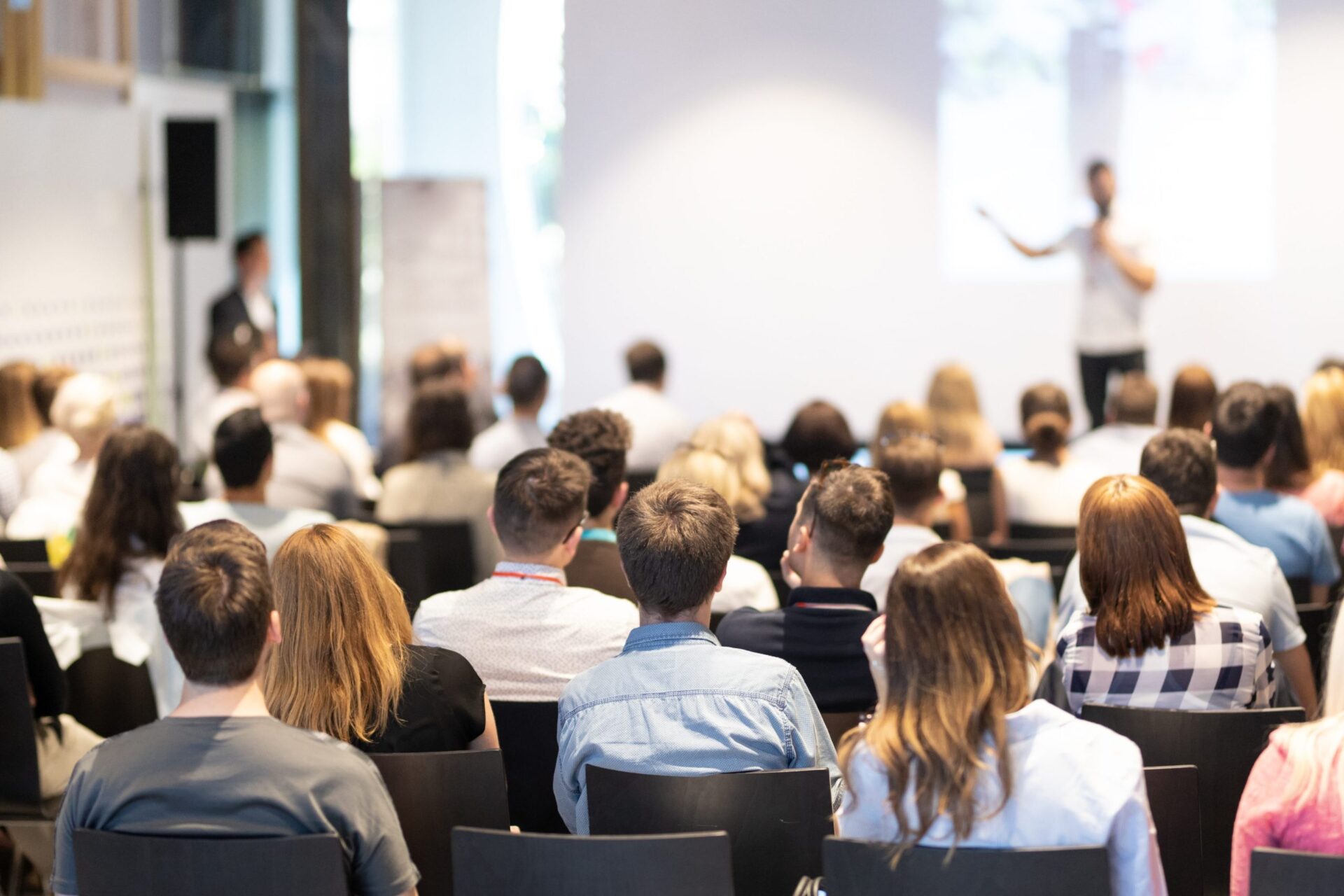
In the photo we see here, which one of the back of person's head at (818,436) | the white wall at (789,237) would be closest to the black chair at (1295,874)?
the back of person's head at (818,436)

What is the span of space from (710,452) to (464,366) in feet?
9.53

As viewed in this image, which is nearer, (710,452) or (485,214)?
(710,452)

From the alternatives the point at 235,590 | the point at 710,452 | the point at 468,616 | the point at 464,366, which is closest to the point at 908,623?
the point at 235,590

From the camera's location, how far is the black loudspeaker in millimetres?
8547

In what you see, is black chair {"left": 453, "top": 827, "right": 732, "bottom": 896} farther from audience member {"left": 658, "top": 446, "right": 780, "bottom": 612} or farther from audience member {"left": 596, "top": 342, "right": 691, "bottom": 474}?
audience member {"left": 596, "top": 342, "right": 691, "bottom": 474}

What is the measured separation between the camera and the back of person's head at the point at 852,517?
284 cm

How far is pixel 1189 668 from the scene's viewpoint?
269 cm

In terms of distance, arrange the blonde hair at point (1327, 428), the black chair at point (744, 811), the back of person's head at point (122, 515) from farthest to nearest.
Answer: the blonde hair at point (1327, 428) → the back of person's head at point (122, 515) → the black chair at point (744, 811)

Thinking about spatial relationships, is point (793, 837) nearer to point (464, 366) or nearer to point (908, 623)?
point (908, 623)

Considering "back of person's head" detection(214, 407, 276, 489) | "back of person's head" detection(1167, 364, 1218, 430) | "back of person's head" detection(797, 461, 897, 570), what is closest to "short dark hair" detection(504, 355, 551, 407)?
"back of person's head" detection(214, 407, 276, 489)

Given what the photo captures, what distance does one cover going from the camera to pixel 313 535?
2.40m

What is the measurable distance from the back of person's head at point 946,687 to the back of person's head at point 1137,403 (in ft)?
11.8

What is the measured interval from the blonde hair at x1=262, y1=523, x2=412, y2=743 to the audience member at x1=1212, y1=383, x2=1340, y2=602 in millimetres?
2510

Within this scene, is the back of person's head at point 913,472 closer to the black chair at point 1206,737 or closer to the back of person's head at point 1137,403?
the black chair at point 1206,737
